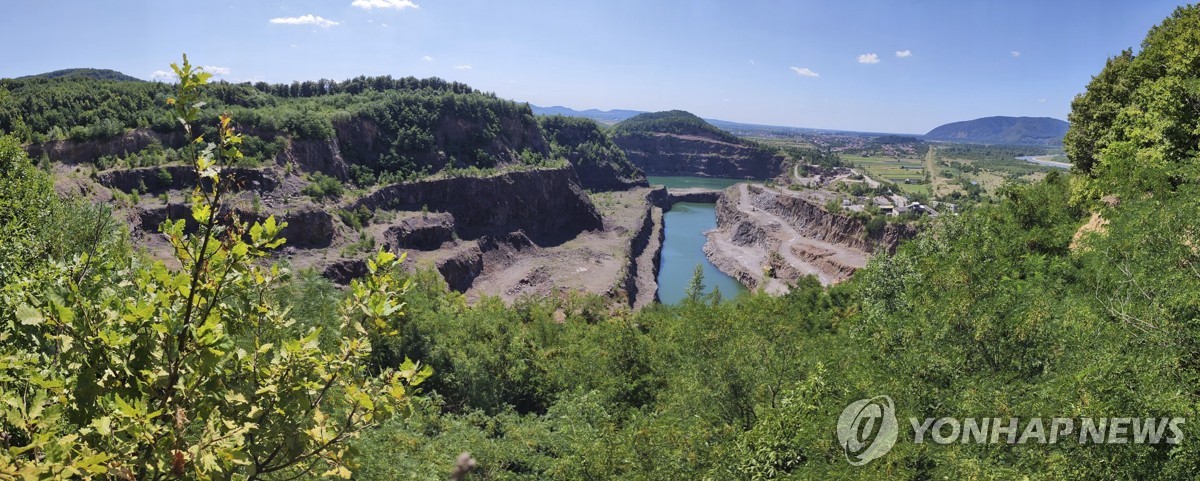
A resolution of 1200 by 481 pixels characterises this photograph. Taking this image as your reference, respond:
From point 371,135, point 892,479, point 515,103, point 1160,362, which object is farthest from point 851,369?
point 515,103

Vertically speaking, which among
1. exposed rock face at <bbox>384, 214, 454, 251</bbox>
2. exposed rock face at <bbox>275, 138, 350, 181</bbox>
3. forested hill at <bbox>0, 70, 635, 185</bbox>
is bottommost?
exposed rock face at <bbox>384, 214, 454, 251</bbox>

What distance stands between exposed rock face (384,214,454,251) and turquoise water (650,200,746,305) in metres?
28.8

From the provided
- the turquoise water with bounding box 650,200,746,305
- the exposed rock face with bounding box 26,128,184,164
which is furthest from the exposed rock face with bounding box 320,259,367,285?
the turquoise water with bounding box 650,200,746,305

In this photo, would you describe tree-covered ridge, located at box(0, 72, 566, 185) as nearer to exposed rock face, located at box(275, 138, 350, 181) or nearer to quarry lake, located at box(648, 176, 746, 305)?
exposed rock face, located at box(275, 138, 350, 181)

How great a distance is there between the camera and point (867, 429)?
11508mm

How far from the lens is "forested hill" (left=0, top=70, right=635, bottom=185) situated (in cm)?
5181

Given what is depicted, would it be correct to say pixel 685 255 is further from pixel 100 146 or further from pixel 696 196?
pixel 100 146

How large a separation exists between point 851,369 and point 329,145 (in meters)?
67.7

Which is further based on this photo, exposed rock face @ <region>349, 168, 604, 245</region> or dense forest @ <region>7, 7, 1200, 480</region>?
exposed rock face @ <region>349, 168, 604, 245</region>

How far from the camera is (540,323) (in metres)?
38.3

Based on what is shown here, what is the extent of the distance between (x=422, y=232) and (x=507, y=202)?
1878cm

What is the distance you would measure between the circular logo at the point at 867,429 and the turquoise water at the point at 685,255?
43680mm

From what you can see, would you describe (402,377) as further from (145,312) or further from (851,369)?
(851,369)

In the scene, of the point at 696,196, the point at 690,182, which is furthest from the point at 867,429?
the point at 690,182
